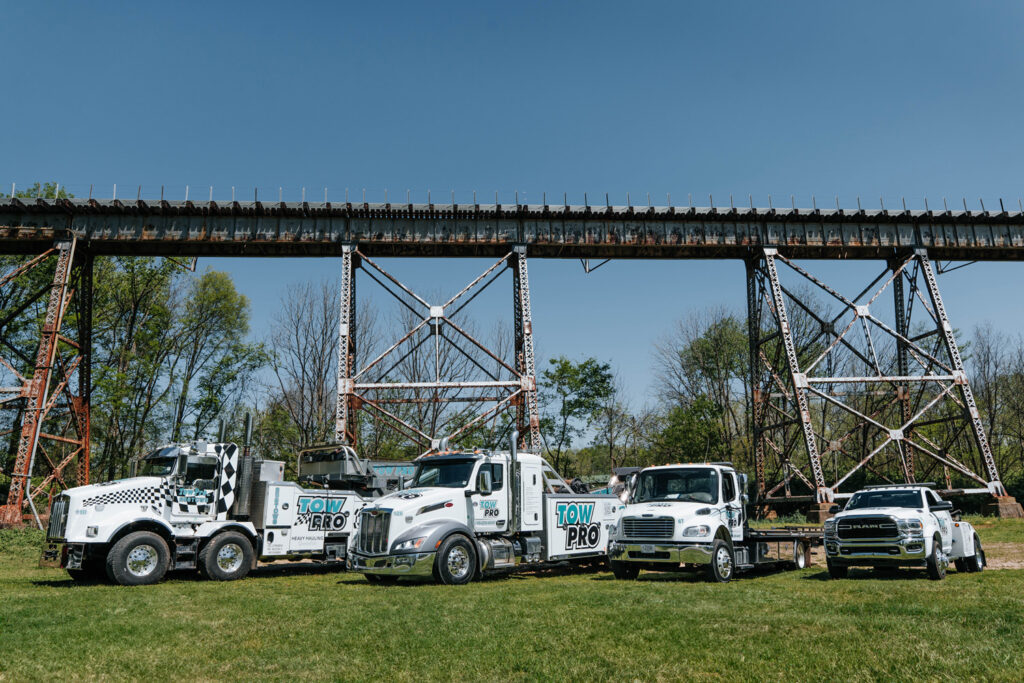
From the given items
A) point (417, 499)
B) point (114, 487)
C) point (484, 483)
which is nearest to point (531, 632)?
point (417, 499)

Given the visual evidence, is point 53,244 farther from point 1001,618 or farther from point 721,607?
point 1001,618

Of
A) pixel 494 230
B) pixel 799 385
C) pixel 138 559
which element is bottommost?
pixel 138 559

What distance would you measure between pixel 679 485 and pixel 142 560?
10881 millimetres

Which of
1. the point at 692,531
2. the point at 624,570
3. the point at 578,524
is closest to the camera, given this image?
the point at 692,531

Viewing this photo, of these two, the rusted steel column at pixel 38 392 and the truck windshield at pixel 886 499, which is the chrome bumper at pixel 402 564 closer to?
the truck windshield at pixel 886 499

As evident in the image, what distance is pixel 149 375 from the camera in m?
41.9

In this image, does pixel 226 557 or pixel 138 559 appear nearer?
pixel 138 559

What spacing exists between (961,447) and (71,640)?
46.4 meters

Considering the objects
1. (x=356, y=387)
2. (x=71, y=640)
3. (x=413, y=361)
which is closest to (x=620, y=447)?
(x=413, y=361)

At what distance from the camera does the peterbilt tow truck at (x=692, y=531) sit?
13078 millimetres

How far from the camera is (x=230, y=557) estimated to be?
15.4m

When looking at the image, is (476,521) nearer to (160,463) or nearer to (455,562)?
(455,562)

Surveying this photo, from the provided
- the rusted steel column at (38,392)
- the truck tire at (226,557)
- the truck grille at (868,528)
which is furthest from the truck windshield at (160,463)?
the truck grille at (868,528)

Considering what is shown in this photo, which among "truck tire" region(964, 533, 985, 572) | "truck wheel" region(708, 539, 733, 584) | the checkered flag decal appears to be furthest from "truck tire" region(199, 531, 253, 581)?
"truck tire" region(964, 533, 985, 572)
